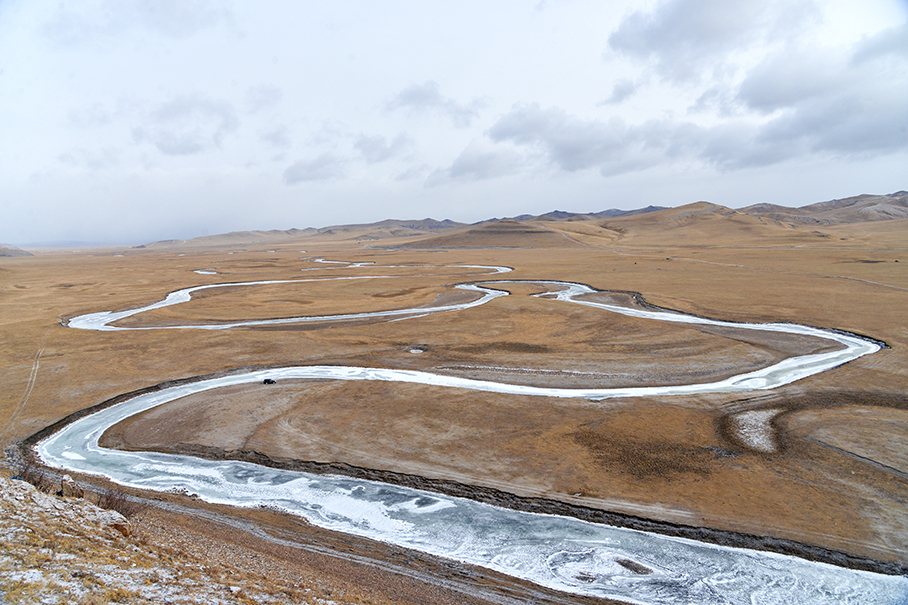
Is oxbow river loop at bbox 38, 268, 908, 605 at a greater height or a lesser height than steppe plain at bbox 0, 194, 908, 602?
lesser

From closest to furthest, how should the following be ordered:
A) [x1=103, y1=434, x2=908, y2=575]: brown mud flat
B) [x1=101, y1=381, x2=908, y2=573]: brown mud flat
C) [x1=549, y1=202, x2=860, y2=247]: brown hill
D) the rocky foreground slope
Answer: the rocky foreground slope < [x1=103, y1=434, x2=908, y2=575]: brown mud flat < [x1=101, y1=381, x2=908, y2=573]: brown mud flat < [x1=549, y1=202, x2=860, y2=247]: brown hill

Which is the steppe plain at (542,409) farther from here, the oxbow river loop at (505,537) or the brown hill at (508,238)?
the brown hill at (508,238)

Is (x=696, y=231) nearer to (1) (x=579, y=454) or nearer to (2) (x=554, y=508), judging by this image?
(1) (x=579, y=454)

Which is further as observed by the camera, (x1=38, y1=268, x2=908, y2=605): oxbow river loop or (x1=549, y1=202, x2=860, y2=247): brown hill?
(x1=549, y1=202, x2=860, y2=247): brown hill

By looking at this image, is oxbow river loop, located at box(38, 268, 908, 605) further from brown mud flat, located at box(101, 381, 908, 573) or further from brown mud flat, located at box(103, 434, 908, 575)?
brown mud flat, located at box(101, 381, 908, 573)

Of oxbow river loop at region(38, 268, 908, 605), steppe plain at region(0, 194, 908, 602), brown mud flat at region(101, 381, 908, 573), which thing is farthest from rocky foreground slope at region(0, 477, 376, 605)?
brown mud flat at region(101, 381, 908, 573)

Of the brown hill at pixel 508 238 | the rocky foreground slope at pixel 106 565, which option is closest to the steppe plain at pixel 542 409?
the rocky foreground slope at pixel 106 565

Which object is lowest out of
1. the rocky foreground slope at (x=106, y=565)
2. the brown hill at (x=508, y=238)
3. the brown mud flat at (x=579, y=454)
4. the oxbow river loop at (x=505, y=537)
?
the oxbow river loop at (x=505, y=537)

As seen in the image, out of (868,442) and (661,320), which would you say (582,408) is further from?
(661,320)
